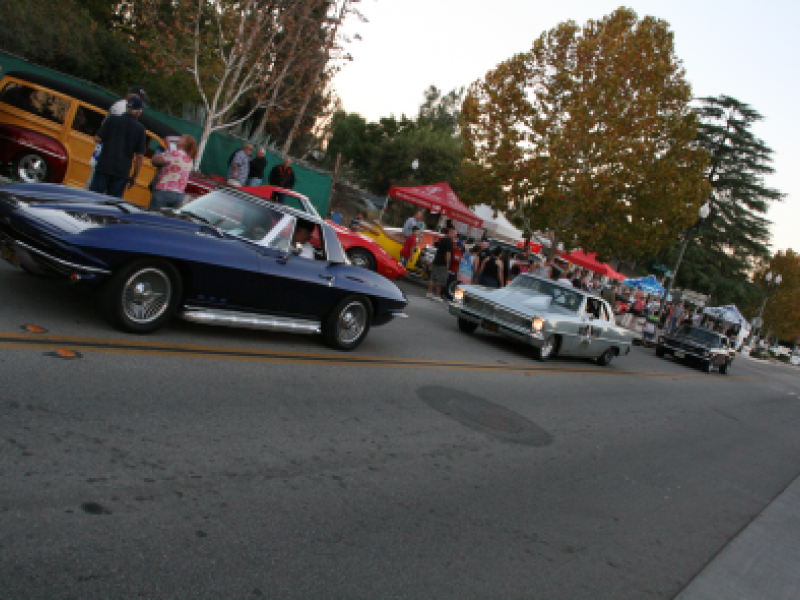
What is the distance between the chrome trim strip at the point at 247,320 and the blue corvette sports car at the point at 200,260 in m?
0.01

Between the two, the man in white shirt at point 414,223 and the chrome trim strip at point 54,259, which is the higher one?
the man in white shirt at point 414,223

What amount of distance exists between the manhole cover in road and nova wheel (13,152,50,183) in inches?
333

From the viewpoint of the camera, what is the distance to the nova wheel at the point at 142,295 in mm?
5328

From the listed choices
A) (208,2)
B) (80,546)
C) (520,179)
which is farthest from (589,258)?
(80,546)

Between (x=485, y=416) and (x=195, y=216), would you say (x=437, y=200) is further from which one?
(x=195, y=216)

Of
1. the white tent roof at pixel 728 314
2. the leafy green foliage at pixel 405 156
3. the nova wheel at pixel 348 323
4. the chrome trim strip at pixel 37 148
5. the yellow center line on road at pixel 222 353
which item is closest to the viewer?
the yellow center line on road at pixel 222 353

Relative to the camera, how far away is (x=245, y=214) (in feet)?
22.2

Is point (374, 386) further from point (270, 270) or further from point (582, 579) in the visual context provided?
point (582, 579)

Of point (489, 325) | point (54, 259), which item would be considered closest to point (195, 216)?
point (54, 259)

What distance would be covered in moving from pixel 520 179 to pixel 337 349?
64.9 ft

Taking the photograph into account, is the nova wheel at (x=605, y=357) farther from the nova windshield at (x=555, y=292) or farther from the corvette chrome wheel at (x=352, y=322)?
the corvette chrome wheel at (x=352, y=322)

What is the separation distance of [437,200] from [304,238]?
17059 millimetres

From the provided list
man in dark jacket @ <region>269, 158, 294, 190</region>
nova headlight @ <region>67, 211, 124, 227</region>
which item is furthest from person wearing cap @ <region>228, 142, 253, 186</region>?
nova headlight @ <region>67, 211, 124, 227</region>

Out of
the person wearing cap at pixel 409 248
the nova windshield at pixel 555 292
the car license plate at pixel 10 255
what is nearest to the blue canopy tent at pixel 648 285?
the person wearing cap at pixel 409 248
